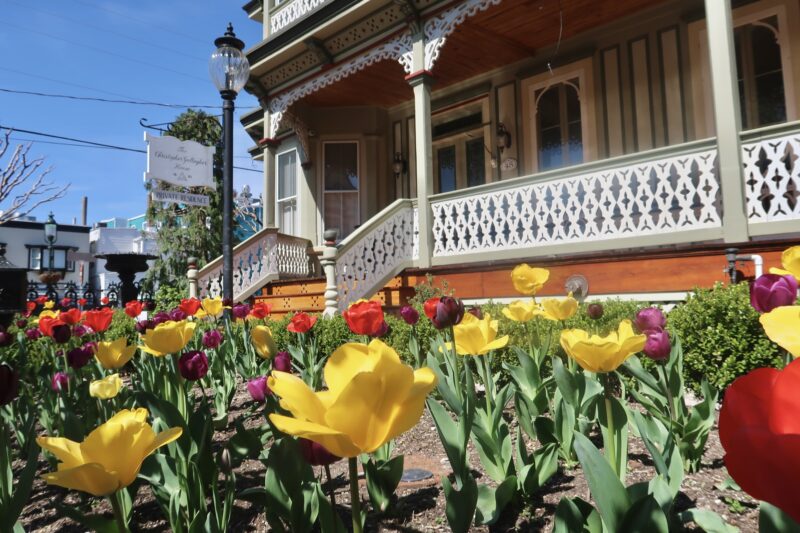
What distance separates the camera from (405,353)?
450 centimetres

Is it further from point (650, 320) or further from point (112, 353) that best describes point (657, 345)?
point (112, 353)

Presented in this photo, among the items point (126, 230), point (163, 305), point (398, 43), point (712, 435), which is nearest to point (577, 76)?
A: point (398, 43)

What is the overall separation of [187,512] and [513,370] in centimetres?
163

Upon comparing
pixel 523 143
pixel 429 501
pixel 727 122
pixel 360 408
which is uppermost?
pixel 523 143

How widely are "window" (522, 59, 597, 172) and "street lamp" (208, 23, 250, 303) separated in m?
4.94

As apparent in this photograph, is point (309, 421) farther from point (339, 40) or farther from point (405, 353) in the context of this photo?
point (339, 40)

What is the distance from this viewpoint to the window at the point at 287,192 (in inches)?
450

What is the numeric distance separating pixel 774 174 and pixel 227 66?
6.33 meters

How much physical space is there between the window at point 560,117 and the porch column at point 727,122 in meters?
2.73

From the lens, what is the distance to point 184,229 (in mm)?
16219

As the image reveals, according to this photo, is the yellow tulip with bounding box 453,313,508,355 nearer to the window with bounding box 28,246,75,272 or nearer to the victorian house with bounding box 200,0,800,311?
the victorian house with bounding box 200,0,800,311

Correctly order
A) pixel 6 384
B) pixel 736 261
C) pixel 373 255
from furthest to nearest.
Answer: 1. pixel 373 255
2. pixel 736 261
3. pixel 6 384

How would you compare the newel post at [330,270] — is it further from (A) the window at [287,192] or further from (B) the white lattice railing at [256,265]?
(A) the window at [287,192]

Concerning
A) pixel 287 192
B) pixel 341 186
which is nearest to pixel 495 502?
pixel 341 186
